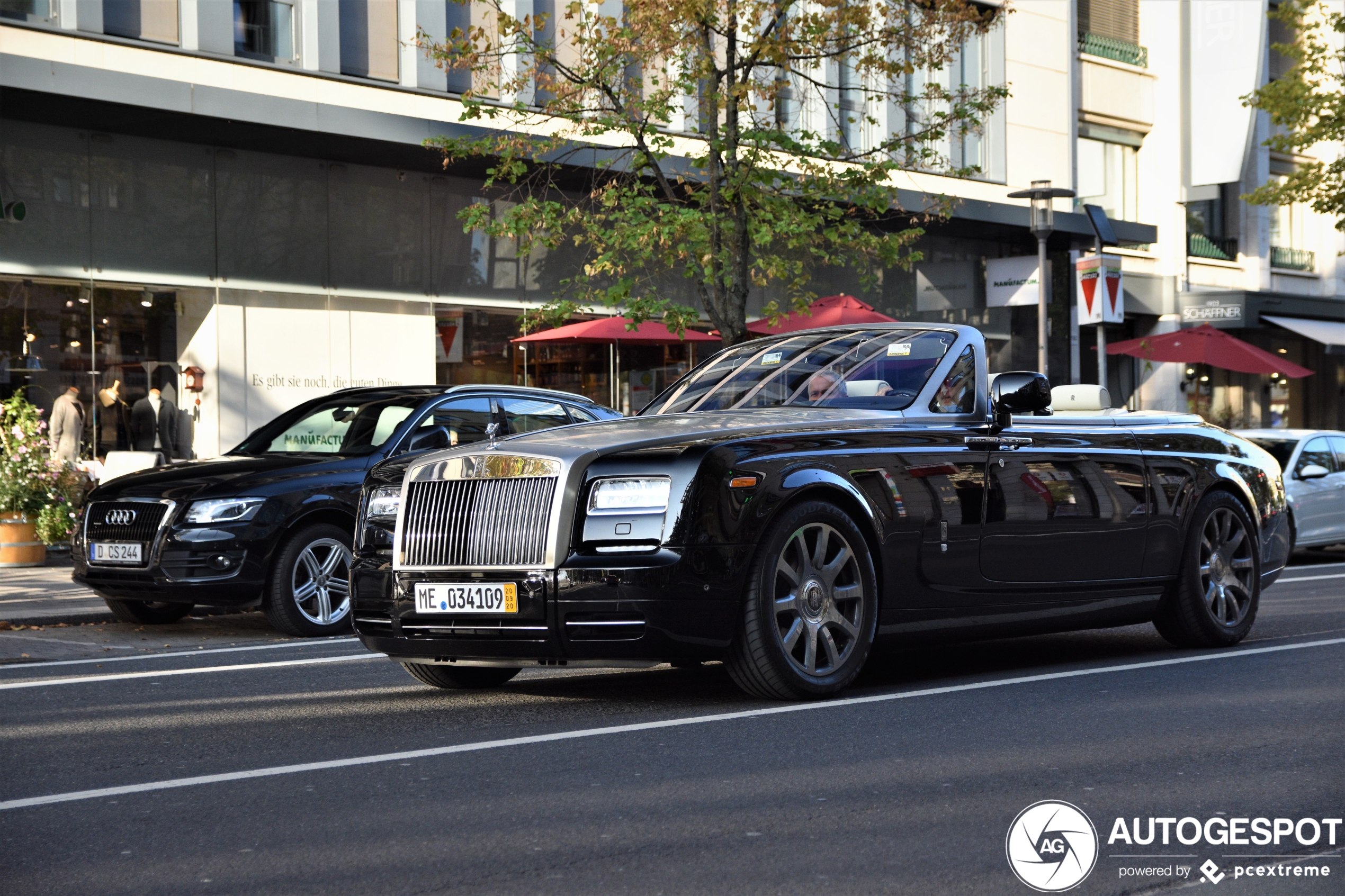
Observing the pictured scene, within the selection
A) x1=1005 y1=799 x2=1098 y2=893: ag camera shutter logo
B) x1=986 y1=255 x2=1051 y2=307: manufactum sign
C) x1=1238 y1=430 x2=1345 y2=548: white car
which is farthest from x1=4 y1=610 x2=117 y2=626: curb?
x1=986 y1=255 x2=1051 y2=307: manufactum sign

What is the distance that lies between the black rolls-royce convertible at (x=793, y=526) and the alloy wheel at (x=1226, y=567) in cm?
8

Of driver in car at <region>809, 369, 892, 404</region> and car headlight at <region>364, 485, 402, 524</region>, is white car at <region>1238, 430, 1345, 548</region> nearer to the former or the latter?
driver in car at <region>809, 369, 892, 404</region>

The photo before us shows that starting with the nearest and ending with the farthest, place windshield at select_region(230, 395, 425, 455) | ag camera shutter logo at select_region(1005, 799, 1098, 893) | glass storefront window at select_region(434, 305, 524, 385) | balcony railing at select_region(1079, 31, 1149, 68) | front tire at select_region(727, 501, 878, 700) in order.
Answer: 1. ag camera shutter logo at select_region(1005, 799, 1098, 893)
2. front tire at select_region(727, 501, 878, 700)
3. windshield at select_region(230, 395, 425, 455)
4. glass storefront window at select_region(434, 305, 524, 385)
5. balcony railing at select_region(1079, 31, 1149, 68)

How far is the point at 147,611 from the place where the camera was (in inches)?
456

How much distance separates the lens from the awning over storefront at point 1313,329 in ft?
113

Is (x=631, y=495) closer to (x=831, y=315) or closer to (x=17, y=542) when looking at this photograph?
(x=17, y=542)

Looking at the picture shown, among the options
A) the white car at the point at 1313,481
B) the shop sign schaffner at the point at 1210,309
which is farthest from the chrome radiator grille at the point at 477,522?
the shop sign schaffner at the point at 1210,309

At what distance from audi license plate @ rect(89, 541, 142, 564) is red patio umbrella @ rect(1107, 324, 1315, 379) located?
1767 cm

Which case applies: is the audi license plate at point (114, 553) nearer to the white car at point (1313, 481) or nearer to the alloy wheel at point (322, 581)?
the alloy wheel at point (322, 581)

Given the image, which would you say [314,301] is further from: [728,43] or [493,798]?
[493,798]

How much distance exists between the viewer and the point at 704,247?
15.9 m

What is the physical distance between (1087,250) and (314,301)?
16.3m

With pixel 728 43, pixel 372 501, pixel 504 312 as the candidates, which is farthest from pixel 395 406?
pixel 504 312

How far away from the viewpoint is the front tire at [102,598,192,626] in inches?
451
